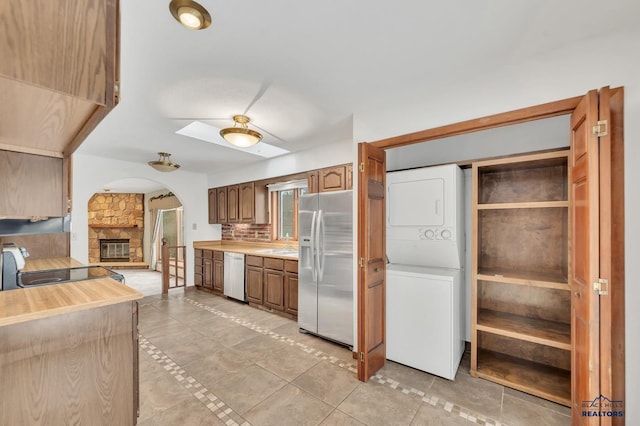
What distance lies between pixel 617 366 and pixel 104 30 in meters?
2.78

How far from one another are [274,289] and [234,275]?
983 millimetres

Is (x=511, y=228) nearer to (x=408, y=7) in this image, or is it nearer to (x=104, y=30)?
(x=408, y=7)

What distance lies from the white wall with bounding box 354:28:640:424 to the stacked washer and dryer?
554mm

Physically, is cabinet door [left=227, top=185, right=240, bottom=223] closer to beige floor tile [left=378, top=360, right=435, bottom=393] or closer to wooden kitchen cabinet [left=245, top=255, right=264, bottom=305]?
wooden kitchen cabinet [left=245, top=255, right=264, bottom=305]

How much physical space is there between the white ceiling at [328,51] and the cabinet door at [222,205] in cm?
269

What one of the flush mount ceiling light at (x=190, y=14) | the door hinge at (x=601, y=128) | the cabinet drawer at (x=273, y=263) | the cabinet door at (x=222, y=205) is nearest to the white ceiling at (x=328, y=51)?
the flush mount ceiling light at (x=190, y=14)

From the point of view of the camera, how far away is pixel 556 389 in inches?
80.0

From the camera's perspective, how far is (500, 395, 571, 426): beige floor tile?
1.78m

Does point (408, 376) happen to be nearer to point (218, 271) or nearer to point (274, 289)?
point (274, 289)

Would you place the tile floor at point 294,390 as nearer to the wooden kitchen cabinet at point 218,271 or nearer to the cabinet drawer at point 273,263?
the cabinet drawer at point 273,263

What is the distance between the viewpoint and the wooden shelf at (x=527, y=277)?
80.4 inches

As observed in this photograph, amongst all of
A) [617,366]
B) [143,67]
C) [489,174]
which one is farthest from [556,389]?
[143,67]

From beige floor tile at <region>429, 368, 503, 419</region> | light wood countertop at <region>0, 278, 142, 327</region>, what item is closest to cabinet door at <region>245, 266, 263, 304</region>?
light wood countertop at <region>0, 278, 142, 327</region>

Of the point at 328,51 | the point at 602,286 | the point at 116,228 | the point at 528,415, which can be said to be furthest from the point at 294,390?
the point at 116,228
